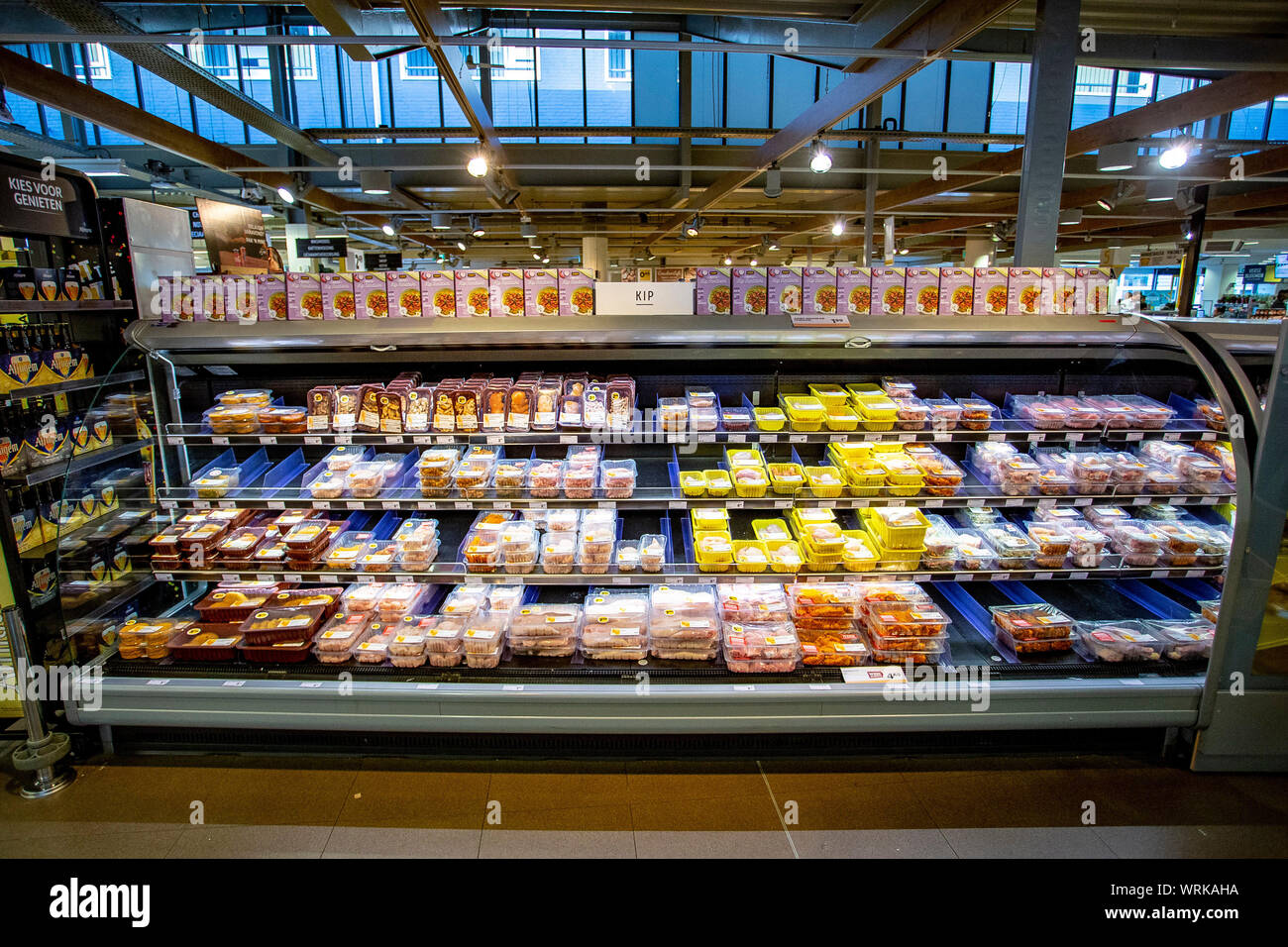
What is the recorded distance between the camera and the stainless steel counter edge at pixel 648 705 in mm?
2895

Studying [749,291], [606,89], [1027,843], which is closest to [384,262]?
[606,89]

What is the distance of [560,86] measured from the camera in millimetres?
12281

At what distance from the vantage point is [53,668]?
3.06 meters

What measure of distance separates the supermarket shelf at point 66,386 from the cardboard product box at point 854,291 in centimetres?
351

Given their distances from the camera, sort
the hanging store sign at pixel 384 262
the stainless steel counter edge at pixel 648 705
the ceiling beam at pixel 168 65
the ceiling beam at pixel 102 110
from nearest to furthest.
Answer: the stainless steel counter edge at pixel 648 705 → the ceiling beam at pixel 168 65 → the ceiling beam at pixel 102 110 → the hanging store sign at pixel 384 262

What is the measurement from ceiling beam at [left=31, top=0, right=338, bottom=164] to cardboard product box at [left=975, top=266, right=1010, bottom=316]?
4.87m

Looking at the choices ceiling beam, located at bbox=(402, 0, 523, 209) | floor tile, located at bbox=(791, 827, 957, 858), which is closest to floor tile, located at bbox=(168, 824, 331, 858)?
floor tile, located at bbox=(791, 827, 957, 858)

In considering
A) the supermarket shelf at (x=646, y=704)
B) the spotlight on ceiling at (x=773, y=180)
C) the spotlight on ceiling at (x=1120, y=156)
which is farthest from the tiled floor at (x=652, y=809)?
the spotlight on ceiling at (x=773, y=180)

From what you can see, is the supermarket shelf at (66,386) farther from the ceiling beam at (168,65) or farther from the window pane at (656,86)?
the window pane at (656,86)

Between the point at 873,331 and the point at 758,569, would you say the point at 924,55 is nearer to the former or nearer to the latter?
the point at 873,331
